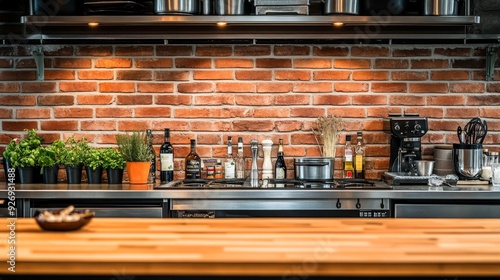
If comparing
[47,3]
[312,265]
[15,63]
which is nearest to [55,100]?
[15,63]

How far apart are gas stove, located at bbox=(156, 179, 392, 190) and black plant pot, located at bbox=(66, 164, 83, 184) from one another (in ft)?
1.96

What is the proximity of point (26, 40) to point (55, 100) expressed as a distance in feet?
1.44

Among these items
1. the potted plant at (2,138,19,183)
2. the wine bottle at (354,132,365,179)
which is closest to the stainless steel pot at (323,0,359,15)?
the wine bottle at (354,132,365,179)

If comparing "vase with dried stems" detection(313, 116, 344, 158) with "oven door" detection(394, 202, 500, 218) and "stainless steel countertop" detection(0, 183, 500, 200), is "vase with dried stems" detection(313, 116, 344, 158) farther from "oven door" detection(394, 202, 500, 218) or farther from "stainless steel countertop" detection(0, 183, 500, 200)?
"oven door" detection(394, 202, 500, 218)

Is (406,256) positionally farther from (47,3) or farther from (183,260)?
(47,3)

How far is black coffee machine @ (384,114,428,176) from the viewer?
3791 mm

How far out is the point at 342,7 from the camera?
12.1 ft

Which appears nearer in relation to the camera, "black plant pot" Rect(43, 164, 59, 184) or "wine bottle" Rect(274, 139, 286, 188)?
"black plant pot" Rect(43, 164, 59, 184)

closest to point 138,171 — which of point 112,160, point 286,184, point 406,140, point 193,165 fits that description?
point 112,160

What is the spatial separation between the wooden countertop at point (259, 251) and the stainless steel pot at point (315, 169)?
1528 millimetres

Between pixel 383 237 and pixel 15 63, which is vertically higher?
pixel 15 63

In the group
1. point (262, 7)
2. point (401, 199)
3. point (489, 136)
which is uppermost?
point (262, 7)

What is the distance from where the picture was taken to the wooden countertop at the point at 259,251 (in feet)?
5.83

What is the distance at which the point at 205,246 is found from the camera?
191 cm
